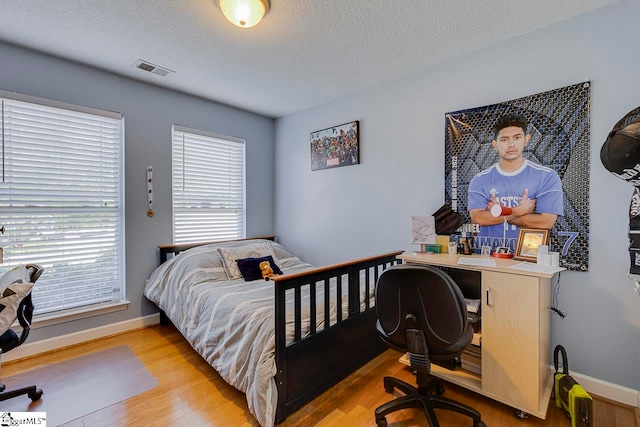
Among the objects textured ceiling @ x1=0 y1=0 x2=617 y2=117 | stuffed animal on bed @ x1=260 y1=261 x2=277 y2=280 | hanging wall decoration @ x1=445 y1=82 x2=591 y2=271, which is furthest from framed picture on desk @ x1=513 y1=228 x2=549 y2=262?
stuffed animal on bed @ x1=260 y1=261 x2=277 y2=280

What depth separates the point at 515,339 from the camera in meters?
1.63

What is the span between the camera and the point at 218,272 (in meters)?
2.70

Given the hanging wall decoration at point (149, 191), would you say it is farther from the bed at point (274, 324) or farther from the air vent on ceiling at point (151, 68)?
the air vent on ceiling at point (151, 68)

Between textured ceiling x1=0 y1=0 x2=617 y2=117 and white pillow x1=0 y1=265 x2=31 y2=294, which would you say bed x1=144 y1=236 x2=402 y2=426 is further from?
textured ceiling x1=0 y1=0 x2=617 y2=117

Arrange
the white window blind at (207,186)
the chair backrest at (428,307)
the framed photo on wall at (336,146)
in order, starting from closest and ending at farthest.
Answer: the chair backrest at (428,307) < the framed photo on wall at (336,146) < the white window blind at (207,186)

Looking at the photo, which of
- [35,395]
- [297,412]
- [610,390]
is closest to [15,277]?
[35,395]

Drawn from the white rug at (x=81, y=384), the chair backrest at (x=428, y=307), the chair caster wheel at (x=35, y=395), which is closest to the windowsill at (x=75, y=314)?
the white rug at (x=81, y=384)

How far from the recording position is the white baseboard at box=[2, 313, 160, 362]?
2287mm

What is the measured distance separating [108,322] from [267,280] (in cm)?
158

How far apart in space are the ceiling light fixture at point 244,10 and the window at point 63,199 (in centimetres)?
171

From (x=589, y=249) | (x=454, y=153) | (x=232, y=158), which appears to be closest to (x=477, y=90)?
(x=454, y=153)

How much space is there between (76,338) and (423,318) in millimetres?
2956

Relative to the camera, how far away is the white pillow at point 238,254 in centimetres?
275

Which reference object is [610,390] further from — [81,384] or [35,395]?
[35,395]
